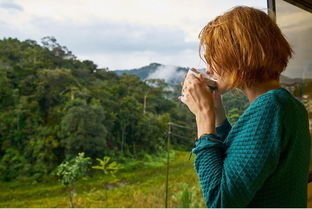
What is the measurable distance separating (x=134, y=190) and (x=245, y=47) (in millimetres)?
1992

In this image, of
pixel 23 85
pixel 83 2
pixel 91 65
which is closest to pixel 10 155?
pixel 23 85

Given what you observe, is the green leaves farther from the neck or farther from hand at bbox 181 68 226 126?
the neck

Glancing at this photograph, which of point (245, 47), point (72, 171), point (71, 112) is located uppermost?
point (245, 47)

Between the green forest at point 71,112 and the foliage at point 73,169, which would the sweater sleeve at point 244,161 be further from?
the foliage at point 73,169

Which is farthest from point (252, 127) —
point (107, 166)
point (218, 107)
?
point (107, 166)

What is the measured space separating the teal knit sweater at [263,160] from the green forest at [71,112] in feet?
4.48

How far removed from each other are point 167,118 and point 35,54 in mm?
1173

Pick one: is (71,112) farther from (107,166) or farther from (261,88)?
(261,88)

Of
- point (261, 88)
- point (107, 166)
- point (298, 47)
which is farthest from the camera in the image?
point (107, 166)

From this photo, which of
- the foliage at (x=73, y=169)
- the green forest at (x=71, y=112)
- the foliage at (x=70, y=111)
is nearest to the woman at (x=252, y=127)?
the green forest at (x=71, y=112)

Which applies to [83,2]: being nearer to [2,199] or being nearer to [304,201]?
[2,199]

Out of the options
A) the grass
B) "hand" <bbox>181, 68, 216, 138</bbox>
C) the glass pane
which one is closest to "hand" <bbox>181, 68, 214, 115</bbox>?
"hand" <bbox>181, 68, 216, 138</bbox>

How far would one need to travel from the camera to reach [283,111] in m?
0.49

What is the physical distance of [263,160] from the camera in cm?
48
